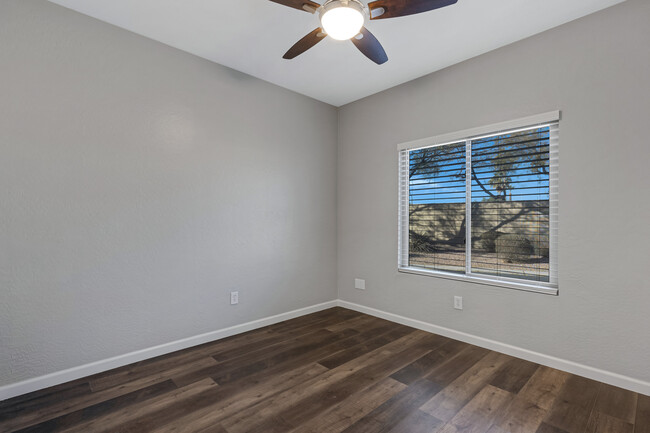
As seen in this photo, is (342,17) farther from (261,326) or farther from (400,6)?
(261,326)

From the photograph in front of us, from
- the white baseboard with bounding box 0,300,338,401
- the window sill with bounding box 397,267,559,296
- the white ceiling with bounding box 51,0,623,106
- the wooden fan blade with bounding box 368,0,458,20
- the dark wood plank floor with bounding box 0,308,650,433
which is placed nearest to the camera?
the wooden fan blade with bounding box 368,0,458,20

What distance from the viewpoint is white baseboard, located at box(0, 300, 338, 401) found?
2.09 m

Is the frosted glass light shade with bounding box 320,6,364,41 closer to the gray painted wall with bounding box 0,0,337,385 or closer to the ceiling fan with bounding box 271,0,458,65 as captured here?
the ceiling fan with bounding box 271,0,458,65

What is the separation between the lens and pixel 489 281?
2.85 m

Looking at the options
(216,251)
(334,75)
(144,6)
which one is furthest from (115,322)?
(334,75)

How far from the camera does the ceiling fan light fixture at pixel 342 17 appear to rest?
5.56ft

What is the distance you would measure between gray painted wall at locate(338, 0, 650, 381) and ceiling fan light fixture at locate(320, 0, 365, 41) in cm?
166

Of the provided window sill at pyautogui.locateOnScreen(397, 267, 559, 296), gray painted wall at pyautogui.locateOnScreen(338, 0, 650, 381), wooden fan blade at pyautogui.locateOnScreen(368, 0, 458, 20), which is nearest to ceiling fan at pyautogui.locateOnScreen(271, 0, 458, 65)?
wooden fan blade at pyautogui.locateOnScreen(368, 0, 458, 20)

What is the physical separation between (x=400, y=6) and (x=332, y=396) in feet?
7.77

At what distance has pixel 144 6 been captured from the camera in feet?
7.39

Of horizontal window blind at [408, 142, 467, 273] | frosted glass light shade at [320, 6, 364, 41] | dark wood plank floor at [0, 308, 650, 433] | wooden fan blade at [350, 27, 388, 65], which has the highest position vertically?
wooden fan blade at [350, 27, 388, 65]

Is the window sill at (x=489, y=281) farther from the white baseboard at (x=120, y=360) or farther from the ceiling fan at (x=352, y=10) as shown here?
the ceiling fan at (x=352, y=10)

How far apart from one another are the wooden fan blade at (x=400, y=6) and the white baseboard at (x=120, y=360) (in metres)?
2.90

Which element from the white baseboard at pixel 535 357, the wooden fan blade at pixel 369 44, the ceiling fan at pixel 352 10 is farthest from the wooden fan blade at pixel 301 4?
the white baseboard at pixel 535 357
